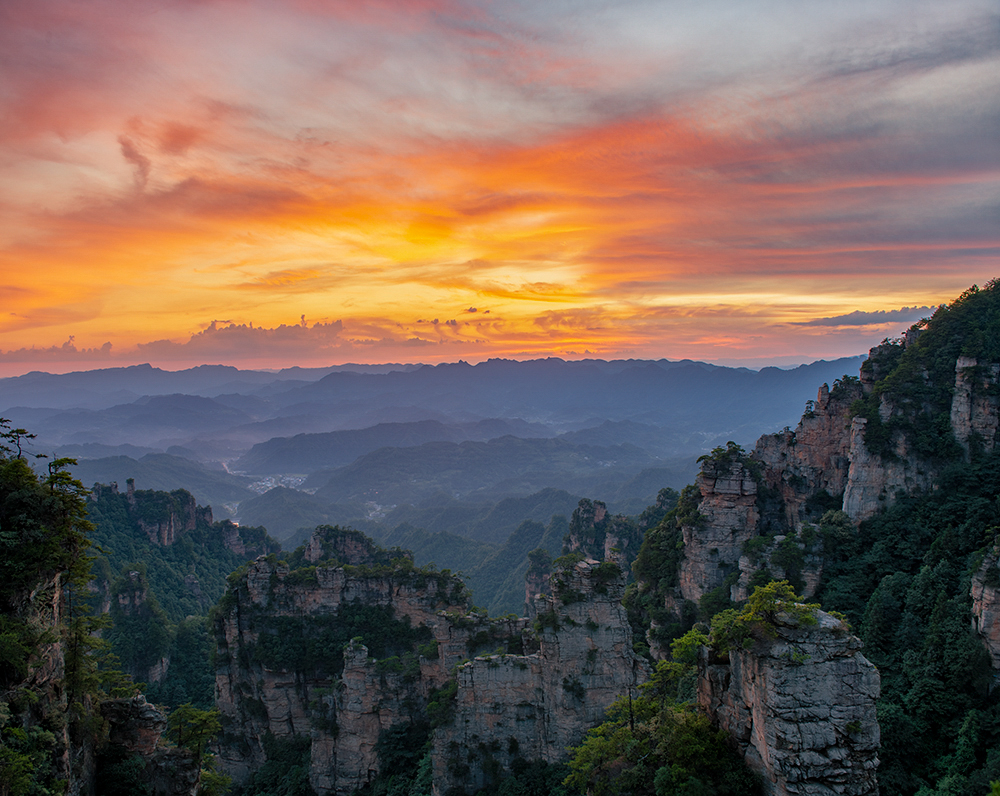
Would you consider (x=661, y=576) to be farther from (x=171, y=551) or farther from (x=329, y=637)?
(x=171, y=551)

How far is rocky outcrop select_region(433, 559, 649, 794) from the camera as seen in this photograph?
29.8m

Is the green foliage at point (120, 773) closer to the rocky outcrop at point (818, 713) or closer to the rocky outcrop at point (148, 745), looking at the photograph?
the rocky outcrop at point (148, 745)

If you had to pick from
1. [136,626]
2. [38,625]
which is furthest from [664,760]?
[136,626]

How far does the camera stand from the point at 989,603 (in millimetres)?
22750

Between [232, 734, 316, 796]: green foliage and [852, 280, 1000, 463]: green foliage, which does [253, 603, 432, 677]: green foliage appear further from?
[852, 280, 1000, 463]: green foliage

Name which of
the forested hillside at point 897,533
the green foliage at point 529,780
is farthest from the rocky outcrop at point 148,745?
the forested hillside at point 897,533

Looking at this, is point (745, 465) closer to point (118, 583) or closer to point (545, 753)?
point (545, 753)

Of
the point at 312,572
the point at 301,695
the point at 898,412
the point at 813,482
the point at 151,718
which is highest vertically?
the point at 898,412

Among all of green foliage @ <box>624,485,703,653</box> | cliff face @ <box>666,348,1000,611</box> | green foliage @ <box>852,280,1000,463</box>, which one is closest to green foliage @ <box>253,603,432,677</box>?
green foliage @ <box>624,485,703,653</box>

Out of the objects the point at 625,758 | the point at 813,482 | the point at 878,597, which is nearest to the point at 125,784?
the point at 625,758

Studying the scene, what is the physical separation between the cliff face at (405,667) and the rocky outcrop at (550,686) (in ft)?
0.19

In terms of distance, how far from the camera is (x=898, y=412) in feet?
116

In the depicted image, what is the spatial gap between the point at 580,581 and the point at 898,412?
23.7 metres

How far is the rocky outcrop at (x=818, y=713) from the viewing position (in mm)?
15625
